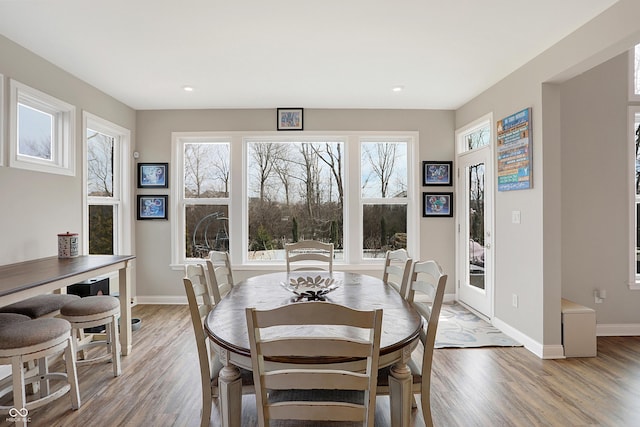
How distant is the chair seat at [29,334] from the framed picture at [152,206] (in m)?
2.55

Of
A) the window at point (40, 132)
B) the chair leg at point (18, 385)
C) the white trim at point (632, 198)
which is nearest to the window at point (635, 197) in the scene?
the white trim at point (632, 198)

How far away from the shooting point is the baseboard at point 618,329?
11.3ft

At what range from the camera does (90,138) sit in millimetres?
3797

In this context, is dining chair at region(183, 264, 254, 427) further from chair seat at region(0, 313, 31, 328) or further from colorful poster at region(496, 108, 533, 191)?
colorful poster at region(496, 108, 533, 191)

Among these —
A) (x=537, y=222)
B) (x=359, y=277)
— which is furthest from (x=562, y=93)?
(x=359, y=277)

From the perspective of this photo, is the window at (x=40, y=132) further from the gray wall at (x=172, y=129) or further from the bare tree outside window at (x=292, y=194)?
the bare tree outside window at (x=292, y=194)

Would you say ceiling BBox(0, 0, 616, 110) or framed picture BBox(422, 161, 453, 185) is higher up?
ceiling BBox(0, 0, 616, 110)

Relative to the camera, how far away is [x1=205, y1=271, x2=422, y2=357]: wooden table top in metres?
1.40

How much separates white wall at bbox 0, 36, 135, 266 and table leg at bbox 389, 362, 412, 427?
2.97 meters

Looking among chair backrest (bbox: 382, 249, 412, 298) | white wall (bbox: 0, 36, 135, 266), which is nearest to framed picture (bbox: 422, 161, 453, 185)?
chair backrest (bbox: 382, 249, 412, 298)

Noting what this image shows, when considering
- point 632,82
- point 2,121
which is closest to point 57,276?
point 2,121

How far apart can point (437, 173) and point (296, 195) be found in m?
1.92

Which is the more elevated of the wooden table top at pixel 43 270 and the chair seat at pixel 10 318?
the wooden table top at pixel 43 270

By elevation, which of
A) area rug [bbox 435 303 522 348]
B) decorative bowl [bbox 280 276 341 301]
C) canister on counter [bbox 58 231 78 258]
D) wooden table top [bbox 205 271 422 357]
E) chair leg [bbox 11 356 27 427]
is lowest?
area rug [bbox 435 303 522 348]
